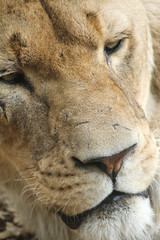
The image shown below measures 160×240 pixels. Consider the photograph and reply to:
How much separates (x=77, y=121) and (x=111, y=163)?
0.32 m

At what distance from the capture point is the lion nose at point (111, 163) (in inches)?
86.5

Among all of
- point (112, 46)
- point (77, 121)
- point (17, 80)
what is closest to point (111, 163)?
point (77, 121)

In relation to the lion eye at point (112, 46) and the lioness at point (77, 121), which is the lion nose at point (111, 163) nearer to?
the lioness at point (77, 121)

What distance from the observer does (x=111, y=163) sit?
2.21 meters

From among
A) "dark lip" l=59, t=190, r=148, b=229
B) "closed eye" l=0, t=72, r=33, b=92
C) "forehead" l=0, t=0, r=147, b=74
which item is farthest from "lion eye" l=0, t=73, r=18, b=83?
"dark lip" l=59, t=190, r=148, b=229

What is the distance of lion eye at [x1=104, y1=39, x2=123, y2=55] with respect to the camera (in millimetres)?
2783

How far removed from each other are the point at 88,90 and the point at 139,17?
0.96 m

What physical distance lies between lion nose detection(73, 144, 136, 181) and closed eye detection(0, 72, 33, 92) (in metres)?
0.64

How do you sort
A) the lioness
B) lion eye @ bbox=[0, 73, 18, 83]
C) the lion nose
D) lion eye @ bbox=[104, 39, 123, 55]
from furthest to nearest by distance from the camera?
lion eye @ bbox=[104, 39, 123, 55] → lion eye @ bbox=[0, 73, 18, 83] → the lioness → the lion nose

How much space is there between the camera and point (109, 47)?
2797mm

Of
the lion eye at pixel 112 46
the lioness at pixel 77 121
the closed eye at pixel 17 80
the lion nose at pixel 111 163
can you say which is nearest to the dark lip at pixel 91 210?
the lioness at pixel 77 121

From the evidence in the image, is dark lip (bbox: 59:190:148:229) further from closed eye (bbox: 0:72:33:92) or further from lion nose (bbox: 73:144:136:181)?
closed eye (bbox: 0:72:33:92)

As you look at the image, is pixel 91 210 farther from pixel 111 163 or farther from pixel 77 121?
pixel 77 121

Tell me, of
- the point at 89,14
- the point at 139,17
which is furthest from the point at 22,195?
the point at 139,17
